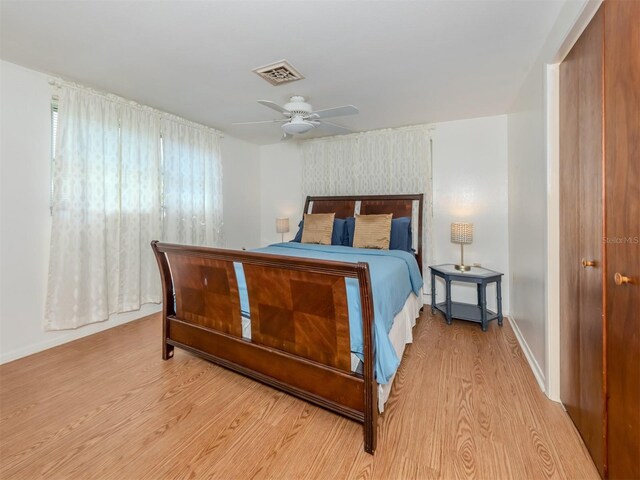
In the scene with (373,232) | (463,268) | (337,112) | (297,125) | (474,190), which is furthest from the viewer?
(474,190)

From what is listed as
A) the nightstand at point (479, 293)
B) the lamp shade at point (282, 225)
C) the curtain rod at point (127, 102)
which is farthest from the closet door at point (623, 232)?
the lamp shade at point (282, 225)

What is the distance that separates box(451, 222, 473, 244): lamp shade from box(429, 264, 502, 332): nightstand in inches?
13.8

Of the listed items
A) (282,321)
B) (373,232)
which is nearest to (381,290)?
(282,321)

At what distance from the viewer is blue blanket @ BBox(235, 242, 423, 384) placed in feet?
5.27

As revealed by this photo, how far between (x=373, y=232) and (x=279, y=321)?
205 cm

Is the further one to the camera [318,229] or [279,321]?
[318,229]

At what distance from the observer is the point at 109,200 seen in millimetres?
3055

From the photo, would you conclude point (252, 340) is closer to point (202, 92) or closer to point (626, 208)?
point (626, 208)

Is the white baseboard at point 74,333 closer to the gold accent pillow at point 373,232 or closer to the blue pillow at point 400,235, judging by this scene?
the gold accent pillow at point 373,232

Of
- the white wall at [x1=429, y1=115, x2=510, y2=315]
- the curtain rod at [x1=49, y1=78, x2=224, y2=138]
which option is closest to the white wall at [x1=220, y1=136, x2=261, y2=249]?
the curtain rod at [x1=49, y1=78, x2=224, y2=138]

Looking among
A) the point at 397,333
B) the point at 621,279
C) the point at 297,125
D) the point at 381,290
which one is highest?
the point at 297,125

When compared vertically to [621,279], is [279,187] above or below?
above

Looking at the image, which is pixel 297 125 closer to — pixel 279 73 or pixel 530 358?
pixel 279 73

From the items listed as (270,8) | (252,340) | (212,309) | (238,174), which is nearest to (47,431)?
(212,309)
